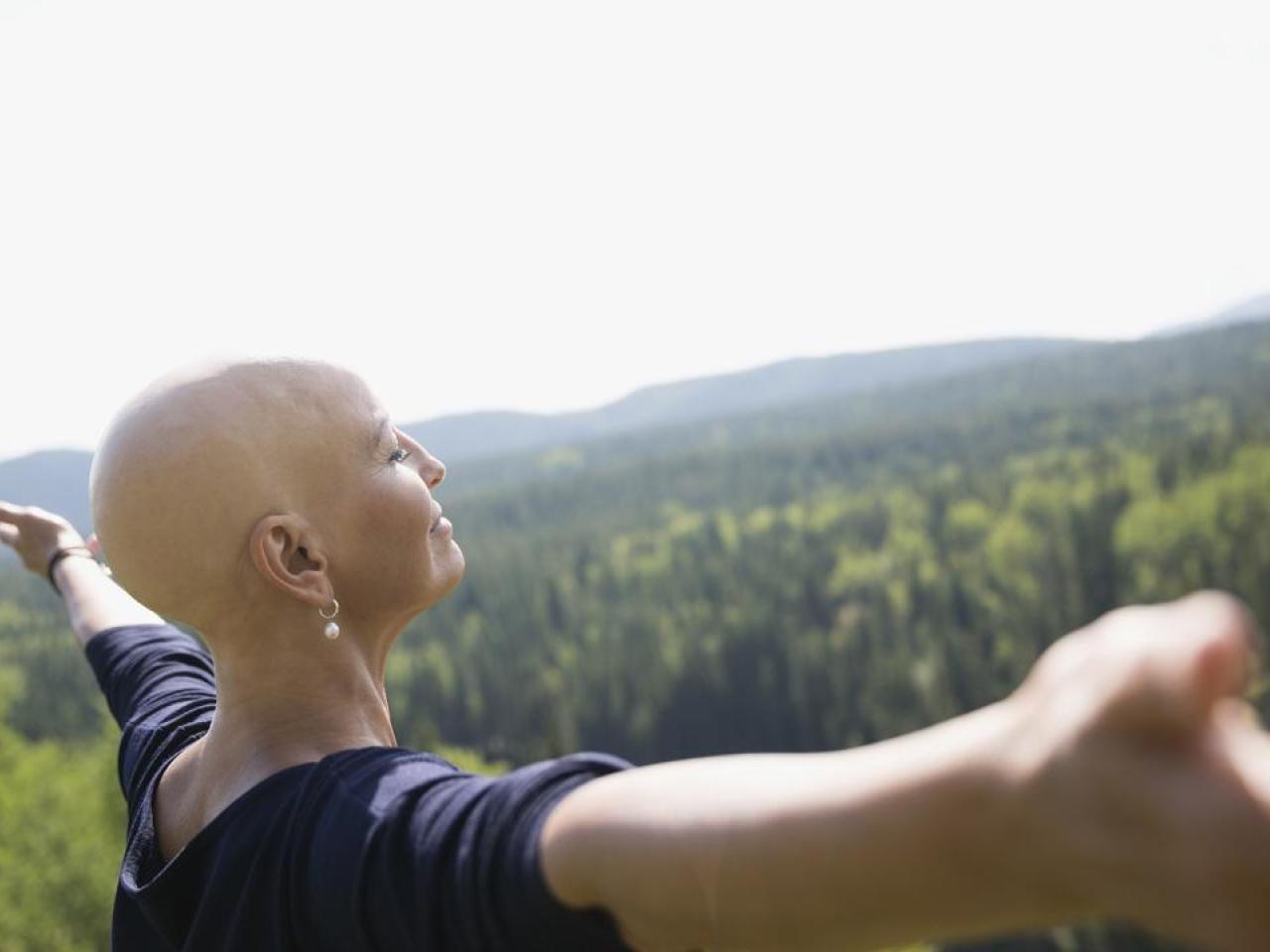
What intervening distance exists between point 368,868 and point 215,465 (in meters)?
0.75

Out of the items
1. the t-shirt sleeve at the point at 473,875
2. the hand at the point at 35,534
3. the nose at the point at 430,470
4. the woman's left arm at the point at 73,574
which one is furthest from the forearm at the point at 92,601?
the t-shirt sleeve at the point at 473,875

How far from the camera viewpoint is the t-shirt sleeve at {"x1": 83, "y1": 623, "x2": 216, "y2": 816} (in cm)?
256

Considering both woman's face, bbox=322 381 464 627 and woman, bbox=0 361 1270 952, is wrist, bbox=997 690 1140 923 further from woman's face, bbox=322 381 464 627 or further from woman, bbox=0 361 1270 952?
woman's face, bbox=322 381 464 627

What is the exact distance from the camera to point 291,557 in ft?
6.63

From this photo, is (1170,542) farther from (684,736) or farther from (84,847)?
(84,847)

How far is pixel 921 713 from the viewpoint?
6694 cm

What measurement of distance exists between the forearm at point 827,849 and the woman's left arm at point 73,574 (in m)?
2.35

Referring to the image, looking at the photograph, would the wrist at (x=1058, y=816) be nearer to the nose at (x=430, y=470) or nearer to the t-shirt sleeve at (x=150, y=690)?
the nose at (x=430, y=470)

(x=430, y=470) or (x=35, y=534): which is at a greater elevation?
(x=430, y=470)

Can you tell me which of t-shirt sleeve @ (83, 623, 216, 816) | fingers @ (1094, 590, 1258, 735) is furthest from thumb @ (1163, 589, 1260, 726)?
t-shirt sleeve @ (83, 623, 216, 816)

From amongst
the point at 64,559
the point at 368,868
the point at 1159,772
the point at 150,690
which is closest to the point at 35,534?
the point at 64,559

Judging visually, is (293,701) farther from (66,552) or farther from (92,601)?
(66,552)

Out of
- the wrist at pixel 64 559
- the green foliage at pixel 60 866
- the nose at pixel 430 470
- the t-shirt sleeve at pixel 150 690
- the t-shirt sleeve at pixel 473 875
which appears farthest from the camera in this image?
the green foliage at pixel 60 866

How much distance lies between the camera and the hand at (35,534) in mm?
3824
